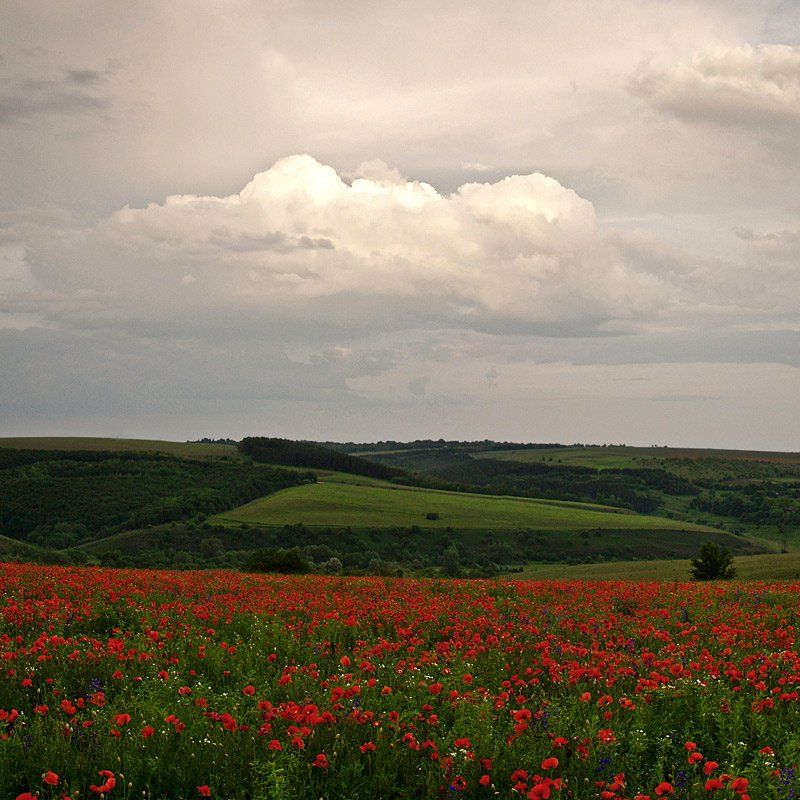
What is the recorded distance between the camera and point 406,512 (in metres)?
165

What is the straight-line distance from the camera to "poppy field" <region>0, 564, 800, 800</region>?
18.7ft

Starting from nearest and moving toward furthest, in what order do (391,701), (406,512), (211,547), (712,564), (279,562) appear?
(391,701) < (279,562) < (712,564) < (211,547) < (406,512)

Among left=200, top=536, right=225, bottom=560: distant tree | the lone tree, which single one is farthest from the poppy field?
left=200, top=536, right=225, bottom=560: distant tree

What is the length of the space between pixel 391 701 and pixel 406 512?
159026 mm

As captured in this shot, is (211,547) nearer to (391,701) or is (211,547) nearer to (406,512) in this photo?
(406,512)

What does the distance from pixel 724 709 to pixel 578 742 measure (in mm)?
1986

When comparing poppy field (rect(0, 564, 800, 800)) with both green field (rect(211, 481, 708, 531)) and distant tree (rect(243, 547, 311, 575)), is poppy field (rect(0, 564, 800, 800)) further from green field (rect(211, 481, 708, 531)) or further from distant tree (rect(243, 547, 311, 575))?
green field (rect(211, 481, 708, 531))

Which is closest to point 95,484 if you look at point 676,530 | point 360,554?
point 360,554

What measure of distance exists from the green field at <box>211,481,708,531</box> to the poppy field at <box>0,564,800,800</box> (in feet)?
461

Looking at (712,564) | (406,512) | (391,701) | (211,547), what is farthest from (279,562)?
(406,512)

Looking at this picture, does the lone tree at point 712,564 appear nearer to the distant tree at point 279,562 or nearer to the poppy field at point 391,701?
the distant tree at point 279,562

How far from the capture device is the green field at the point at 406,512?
15675cm

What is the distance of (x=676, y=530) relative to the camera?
575 ft

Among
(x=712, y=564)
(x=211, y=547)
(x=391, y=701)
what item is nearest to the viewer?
(x=391, y=701)
